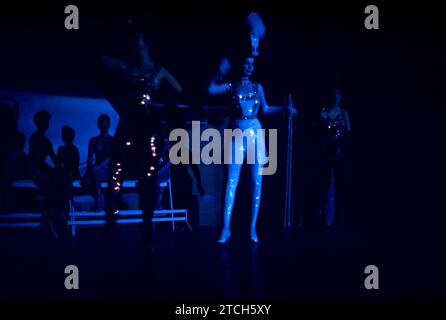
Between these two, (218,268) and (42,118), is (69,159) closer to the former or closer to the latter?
(42,118)

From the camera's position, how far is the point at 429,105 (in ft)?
16.0

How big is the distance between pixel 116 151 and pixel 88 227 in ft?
6.89

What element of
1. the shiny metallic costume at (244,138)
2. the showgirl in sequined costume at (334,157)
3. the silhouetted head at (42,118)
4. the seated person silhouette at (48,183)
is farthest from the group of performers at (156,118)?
the silhouetted head at (42,118)

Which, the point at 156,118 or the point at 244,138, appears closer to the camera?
the point at 156,118

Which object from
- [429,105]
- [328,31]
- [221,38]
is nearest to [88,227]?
[221,38]

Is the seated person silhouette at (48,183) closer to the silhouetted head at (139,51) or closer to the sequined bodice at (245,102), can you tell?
the silhouetted head at (139,51)

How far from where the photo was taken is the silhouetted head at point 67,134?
5.39 m

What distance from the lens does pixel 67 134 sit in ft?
17.8

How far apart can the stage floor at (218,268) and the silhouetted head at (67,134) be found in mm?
1577

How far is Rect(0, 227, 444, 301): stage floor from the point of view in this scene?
216 centimetres

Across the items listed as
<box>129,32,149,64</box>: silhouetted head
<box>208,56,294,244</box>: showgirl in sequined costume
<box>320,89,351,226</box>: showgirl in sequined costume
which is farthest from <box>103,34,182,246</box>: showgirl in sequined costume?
<box>320,89,351,226</box>: showgirl in sequined costume

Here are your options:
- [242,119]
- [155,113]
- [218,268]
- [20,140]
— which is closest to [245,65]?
[242,119]

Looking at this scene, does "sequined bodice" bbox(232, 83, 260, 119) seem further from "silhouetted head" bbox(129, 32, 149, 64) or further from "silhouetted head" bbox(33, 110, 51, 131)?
"silhouetted head" bbox(33, 110, 51, 131)

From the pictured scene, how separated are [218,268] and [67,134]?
3.44 m
